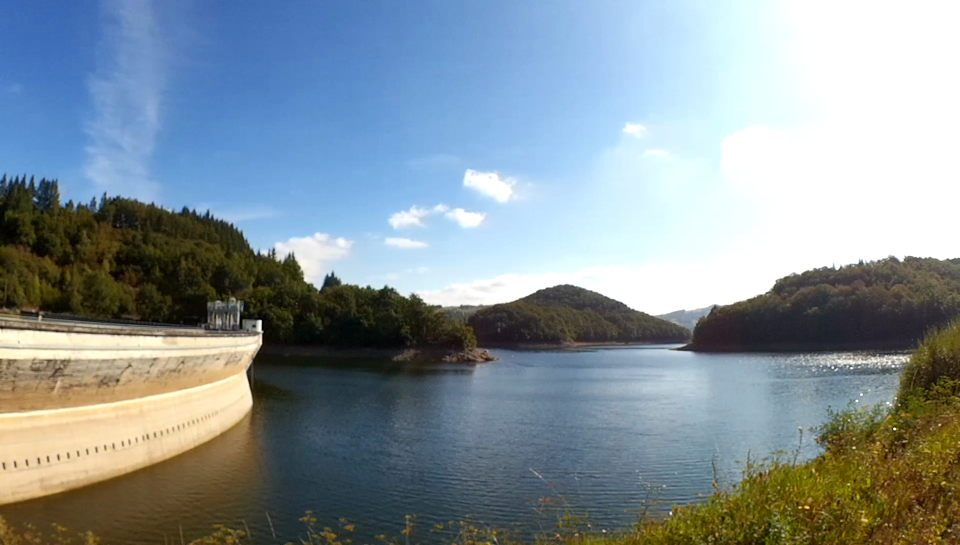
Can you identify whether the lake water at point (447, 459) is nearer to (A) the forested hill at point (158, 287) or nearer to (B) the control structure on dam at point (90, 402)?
(B) the control structure on dam at point (90, 402)

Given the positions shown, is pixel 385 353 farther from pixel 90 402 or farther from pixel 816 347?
pixel 816 347

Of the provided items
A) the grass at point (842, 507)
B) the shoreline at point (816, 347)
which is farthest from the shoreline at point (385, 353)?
the grass at point (842, 507)

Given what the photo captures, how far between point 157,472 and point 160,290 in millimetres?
118007

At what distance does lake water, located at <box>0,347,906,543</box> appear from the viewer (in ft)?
57.9

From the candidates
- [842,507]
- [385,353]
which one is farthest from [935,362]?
[385,353]

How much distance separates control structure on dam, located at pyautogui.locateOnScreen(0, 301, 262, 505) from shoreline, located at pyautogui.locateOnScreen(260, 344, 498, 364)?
76.9 metres

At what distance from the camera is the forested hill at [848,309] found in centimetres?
11700

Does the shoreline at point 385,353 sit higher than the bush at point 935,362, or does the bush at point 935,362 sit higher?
the bush at point 935,362

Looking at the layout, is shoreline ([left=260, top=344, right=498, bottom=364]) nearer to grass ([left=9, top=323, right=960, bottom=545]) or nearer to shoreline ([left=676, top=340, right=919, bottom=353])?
shoreline ([left=676, top=340, right=919, bottom=353])

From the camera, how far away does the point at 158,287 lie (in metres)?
126

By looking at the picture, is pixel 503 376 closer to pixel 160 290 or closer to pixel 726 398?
pixel 726 398

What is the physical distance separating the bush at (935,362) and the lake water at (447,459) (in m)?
6.75

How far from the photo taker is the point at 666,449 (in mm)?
27844

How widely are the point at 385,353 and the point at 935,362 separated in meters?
94.2
